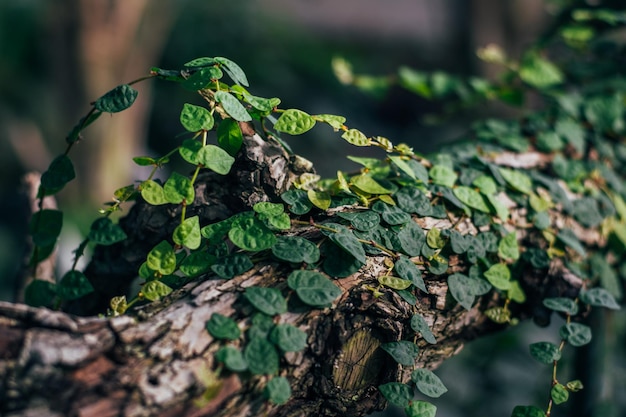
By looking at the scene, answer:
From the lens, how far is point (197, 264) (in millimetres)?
1075

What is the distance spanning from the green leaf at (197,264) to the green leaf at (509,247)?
63 cm

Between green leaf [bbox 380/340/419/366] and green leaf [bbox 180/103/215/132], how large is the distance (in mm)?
486

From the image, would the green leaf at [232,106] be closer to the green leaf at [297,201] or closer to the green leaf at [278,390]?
the green leaf at [297,201]

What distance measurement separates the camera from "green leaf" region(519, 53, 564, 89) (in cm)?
198

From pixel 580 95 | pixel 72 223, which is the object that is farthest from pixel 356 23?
pixel 580 95

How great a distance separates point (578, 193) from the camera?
1654 millimetres

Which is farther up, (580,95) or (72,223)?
(72,223)

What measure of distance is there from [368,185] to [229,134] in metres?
0.30

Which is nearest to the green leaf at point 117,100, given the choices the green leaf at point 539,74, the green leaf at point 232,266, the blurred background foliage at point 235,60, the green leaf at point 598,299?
the green leaf at point 232,266

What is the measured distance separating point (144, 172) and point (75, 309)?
3.98m

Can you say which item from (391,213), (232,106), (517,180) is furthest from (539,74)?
(232,106)

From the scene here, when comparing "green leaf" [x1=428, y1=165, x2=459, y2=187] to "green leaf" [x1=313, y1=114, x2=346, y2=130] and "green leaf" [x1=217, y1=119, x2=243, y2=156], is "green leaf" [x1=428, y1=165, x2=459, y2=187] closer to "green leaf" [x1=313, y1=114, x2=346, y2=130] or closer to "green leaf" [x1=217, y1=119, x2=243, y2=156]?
"green leaf" [x1=313, y1=114, x2=346, y2=130]

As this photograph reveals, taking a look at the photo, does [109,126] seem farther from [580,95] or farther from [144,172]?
[580,95]

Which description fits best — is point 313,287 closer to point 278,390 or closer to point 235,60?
point 278,390
